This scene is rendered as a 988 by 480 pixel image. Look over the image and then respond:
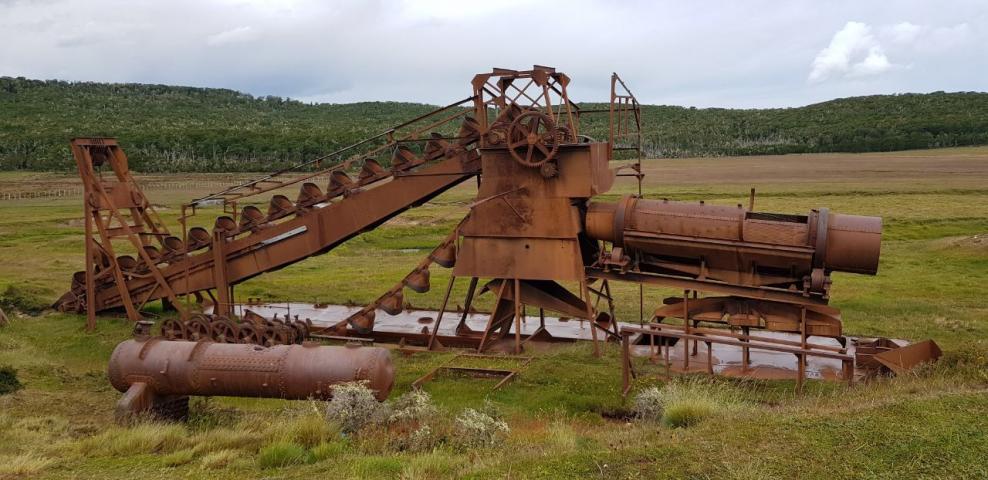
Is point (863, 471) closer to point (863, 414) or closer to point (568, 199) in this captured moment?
point (863, 414)

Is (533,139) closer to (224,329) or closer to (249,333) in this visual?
(249,333)

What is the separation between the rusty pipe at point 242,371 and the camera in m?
10.7

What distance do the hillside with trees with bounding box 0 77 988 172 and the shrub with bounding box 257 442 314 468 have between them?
301 ft

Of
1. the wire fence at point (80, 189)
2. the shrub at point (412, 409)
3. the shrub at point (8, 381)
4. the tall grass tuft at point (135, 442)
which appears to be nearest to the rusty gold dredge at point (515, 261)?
the shrub at point (412, 409)

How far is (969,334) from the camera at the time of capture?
15.8 m

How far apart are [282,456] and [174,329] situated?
30.7 feet

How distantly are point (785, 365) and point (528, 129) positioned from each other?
5.60m

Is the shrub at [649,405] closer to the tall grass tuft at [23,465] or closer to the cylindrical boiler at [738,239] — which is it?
the cylindrical boiler at [738,239]

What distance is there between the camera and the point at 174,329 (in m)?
16.6

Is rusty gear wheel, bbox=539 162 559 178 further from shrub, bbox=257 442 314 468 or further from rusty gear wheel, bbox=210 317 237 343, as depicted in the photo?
shrub, bbox=257 442 314 468

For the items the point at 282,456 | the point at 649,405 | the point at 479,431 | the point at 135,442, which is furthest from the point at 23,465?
the point at 649,405

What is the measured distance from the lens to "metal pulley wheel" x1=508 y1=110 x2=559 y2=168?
44.2ft

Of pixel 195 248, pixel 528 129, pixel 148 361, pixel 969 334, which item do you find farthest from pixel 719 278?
pixel 195 248

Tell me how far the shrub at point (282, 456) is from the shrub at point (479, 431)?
5.20 feet
